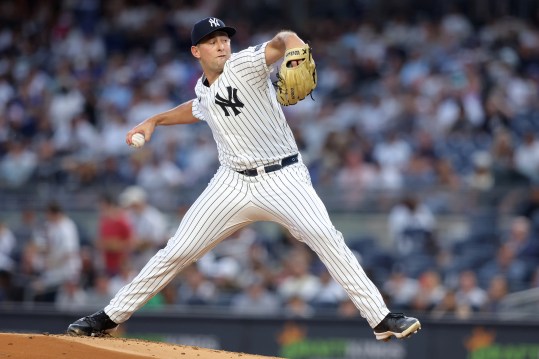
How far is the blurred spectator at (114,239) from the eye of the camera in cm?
1137

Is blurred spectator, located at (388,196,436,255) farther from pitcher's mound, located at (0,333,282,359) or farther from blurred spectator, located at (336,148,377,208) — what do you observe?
pitcher's mound, located at (0,333,282,359)

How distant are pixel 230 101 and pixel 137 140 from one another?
60cm

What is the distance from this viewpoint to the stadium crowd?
1081cm

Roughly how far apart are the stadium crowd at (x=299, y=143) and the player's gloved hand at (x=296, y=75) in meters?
4.96

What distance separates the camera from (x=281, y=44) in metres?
5.48

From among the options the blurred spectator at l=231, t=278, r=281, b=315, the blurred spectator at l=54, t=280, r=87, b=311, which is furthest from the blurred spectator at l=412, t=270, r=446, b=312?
the blurred spectator at l=54, t=280, r=87, b=311

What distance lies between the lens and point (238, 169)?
5.99 metres

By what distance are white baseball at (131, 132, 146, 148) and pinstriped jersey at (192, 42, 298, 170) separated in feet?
1.32

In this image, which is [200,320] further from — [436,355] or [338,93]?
[338,93]

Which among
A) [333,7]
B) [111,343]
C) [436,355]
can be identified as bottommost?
[436,355]

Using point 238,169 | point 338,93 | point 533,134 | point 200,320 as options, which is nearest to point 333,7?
point 338,93

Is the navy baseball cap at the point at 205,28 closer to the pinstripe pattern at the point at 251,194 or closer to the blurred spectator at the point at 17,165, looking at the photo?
the pinstripe pattern at the point at 251,194

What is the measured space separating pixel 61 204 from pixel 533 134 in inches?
205

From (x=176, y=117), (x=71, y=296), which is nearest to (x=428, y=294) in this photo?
(x=71, y=296)
